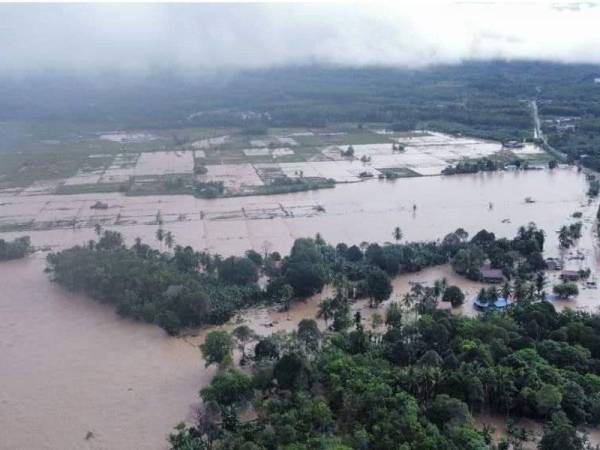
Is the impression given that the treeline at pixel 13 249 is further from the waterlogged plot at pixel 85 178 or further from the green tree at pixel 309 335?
the green tree at pixel 309 335

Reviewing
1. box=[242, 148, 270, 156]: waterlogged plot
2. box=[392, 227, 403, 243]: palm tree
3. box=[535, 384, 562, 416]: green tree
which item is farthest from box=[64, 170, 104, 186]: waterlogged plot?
box=[535, 384, 562, 416]: green tree

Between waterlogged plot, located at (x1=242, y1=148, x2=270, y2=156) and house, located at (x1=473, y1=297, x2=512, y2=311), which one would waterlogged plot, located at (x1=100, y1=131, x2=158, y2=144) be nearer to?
waterlogged plot, located at (x1=242, y1=148, x2=270, y2=156)

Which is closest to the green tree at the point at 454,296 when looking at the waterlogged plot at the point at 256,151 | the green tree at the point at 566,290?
the green tree at the point at 566,290

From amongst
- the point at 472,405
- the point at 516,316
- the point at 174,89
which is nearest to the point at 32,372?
the point at 472,405

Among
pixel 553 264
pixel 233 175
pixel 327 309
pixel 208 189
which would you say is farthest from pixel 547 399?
pixel 233 175

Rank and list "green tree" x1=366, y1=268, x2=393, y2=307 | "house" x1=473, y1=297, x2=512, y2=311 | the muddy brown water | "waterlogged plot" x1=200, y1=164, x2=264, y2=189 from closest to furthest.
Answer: the muddy brown water < "house" x1=473, y1=297, x2=512, y2=311 < "green tree" x1=366, y1=268, x2=393, y2=307 < "waterlogged plot" x1=200, y1=164, x2=264, y2=189

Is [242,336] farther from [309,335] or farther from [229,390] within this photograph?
[229,390]
